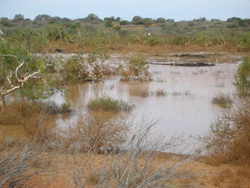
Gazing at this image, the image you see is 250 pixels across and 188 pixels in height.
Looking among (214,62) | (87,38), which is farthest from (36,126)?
→ (87,38)

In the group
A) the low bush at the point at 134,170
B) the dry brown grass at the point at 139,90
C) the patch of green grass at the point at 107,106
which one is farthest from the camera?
the dry brown grass at the point at 139,90

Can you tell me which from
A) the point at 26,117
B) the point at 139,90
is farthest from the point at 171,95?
the point at 26,117

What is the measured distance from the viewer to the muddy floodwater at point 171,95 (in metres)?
12.9

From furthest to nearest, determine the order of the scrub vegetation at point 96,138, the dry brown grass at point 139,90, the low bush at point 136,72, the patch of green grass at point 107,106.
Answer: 1. the low bush at point 136,72
2. the dry brown grass at point 139,90
3. the patch of green grass at point 107,106
4. the scrub vegetation at point 96,138

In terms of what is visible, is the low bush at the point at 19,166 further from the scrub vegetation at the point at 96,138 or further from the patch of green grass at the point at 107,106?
the patch of green grass at the point at 107,106

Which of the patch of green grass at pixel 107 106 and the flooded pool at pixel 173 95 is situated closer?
the flooded pool at pixel 173 95

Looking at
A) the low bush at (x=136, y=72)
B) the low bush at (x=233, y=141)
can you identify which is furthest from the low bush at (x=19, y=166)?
the low bush at (x=136, y=72)

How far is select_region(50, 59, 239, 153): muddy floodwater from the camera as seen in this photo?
13.0 metres

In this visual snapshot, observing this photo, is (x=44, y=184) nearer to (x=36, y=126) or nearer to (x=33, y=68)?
(x=36, y=126)

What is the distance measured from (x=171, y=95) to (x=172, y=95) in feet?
0.15

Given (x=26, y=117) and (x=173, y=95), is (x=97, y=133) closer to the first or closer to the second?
(x=26, y=117)

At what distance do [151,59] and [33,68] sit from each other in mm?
18851

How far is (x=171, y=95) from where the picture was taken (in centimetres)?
1752

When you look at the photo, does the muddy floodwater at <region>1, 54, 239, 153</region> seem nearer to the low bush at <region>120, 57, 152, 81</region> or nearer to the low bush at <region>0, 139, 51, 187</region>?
the low bush at <region>120, 57, 152, 81</region>
